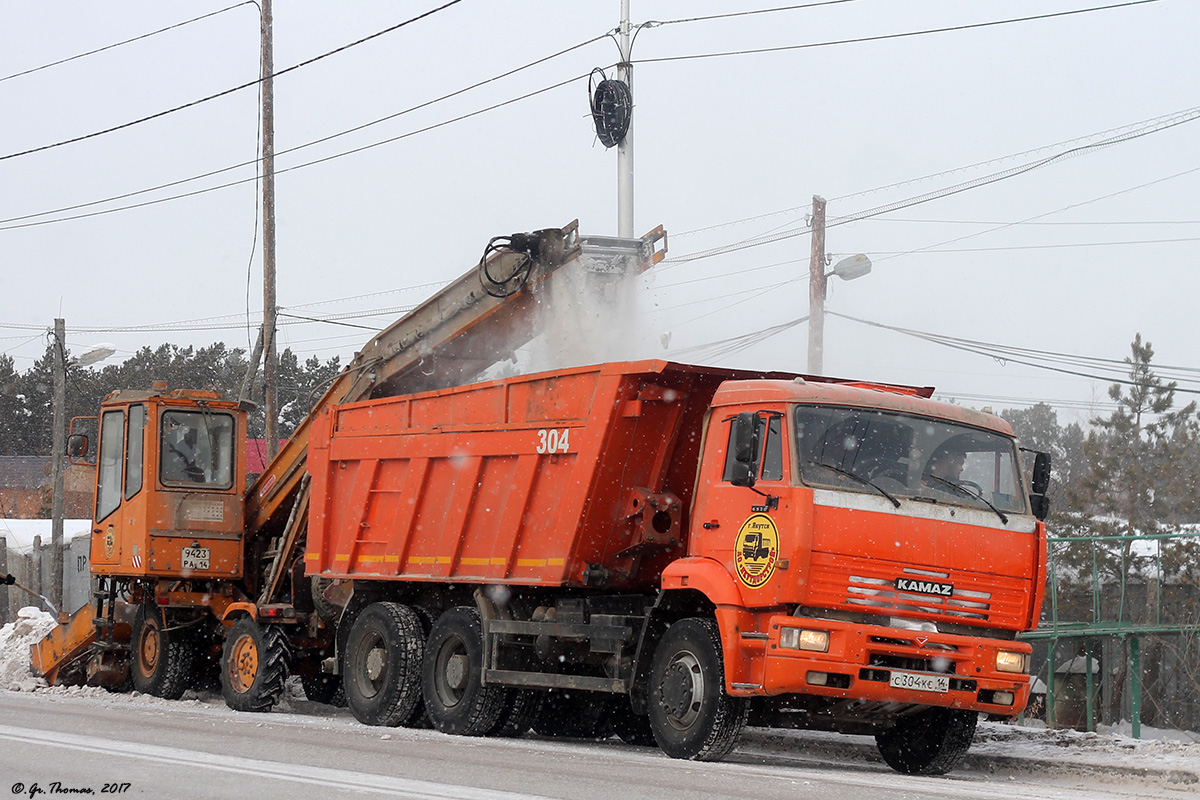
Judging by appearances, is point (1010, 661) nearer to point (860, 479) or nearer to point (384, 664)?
point (860, 479)

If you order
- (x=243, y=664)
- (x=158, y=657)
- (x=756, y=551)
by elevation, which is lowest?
(x=158, y=657)

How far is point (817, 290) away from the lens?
2308 centimetres

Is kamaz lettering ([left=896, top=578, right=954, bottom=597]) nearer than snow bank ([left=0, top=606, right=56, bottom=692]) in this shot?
Yes

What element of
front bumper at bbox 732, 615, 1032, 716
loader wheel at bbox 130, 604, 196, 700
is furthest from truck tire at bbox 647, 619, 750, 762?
loader wheel at bbox 130, 604, 196, 700

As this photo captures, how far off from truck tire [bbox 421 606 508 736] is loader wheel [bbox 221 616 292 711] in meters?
2.45

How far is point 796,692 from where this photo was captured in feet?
29.9

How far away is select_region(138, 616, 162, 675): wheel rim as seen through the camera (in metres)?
16.3

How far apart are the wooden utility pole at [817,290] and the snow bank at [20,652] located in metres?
12.0

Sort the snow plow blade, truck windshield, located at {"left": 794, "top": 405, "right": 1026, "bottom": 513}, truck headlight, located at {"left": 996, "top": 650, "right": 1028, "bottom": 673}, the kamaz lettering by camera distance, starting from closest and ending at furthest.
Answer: the kamaz lettering → truck windshield, located at {"left": 794, "top": 405, "right": 1026, "bottom": 513} → truck headlight, located at {"left": 996, "top": 650, "right": 1028, "bottom": 673} → the snow plow blade

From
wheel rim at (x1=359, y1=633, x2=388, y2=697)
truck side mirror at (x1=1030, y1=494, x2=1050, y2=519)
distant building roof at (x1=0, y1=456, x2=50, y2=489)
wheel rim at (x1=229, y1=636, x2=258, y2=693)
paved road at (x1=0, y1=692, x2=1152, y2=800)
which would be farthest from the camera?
distant building roof at (x1=0, y1=456, x2=50, y2=489)

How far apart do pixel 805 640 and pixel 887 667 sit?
611mm

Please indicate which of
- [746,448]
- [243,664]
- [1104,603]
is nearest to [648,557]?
[746,448]

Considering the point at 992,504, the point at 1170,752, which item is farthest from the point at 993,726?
the point at 992,504

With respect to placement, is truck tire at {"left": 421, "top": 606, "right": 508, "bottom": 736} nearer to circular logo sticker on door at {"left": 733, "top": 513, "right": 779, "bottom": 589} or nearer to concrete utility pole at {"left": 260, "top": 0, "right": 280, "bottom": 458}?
circular logo sticker on door at {"left": 733, "top": 513, "right": 779, "bottom": 589}
